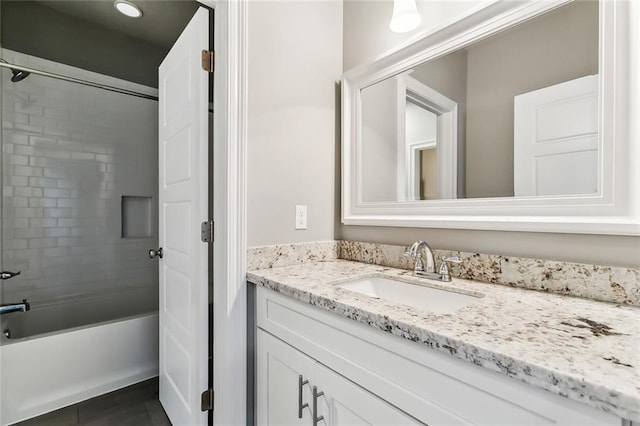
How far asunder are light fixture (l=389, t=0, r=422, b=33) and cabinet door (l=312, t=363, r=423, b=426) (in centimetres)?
136

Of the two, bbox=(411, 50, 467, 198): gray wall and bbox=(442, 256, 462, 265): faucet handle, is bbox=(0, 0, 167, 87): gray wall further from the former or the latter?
bbox=(442, 256, 462, 265): faucet handle

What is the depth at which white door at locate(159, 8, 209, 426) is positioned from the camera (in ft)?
4.12

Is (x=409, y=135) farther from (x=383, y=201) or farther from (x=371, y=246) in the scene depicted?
(x=371, y=246)

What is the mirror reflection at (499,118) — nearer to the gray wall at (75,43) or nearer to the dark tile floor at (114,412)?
the dark tile floor at (114,412)

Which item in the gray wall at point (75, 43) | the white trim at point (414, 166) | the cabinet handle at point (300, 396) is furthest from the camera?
the gray wall at point (75, 43)

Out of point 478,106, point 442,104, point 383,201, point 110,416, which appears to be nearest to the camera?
point 478,106

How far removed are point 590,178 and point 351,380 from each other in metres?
0.90

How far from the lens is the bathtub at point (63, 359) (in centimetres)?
152

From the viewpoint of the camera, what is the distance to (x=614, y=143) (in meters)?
0.81

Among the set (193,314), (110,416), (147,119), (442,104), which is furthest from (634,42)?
(147,119)

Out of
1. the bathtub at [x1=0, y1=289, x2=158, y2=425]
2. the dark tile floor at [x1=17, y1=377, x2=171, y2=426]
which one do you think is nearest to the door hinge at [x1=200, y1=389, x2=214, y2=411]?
the dark tile floor at [x1=17, y1=377, x2=171, y2=426]

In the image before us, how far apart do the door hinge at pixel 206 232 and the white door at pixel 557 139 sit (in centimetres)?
118

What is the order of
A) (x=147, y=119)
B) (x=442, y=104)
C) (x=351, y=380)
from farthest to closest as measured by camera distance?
(x=147, y=119) → (x=442, y=104) → (x=351, y=380)

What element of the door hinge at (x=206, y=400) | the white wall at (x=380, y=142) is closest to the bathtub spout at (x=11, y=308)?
the door hinge at (x=206, y=400)
